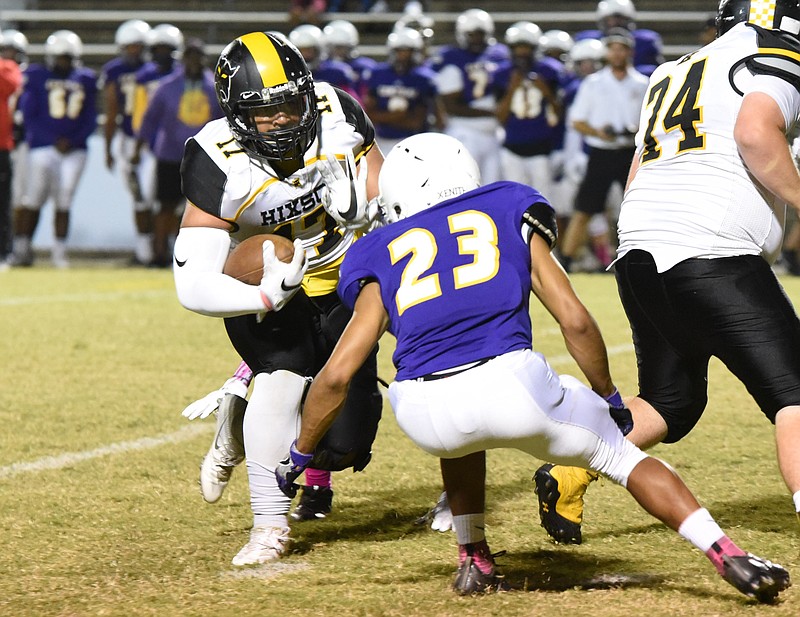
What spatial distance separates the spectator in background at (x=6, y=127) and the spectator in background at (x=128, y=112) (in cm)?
87

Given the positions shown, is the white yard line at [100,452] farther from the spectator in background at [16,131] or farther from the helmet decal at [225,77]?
the spectator in background at [16,131]

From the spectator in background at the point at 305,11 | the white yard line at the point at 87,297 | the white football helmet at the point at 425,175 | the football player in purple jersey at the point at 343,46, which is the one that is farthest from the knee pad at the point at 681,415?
the spectator in background at the point at 305,11

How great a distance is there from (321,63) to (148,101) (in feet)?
5.46

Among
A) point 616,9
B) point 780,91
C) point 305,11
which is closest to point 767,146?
point 780,91

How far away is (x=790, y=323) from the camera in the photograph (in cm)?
325

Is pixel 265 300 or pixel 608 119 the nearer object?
pixel 265 300

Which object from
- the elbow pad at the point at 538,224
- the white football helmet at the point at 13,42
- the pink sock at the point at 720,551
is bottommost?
the white football helmet at the point at 13,42

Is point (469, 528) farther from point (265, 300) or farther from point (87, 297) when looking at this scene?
point (87, 297)

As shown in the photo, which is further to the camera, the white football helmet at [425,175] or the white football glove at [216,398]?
the white football glove at [216,398]

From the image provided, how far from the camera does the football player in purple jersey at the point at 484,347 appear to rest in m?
2.89

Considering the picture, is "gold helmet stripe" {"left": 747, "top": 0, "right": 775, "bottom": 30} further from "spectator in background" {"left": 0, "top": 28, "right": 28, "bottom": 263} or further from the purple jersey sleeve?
"spectator in background" {"left": 0, "top": 28, "right": 28, "bottom": 263}

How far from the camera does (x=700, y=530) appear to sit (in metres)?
2.89

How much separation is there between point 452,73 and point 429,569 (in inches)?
354

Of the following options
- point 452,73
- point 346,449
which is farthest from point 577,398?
point 452,73
